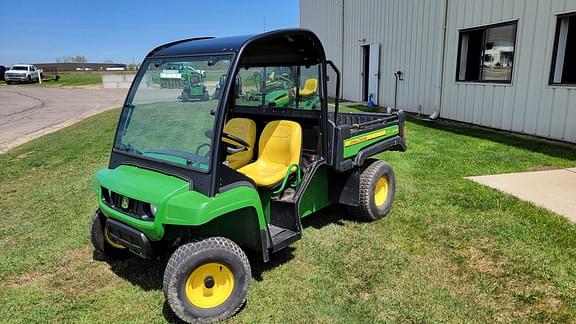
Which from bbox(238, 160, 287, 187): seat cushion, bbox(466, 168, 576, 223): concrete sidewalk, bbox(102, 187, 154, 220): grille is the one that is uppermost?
bbox(238, 160, 287, 187): seat cushion

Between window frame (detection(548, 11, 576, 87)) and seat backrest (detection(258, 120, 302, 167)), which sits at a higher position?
window frame (detection(548, 11, 576, 87))

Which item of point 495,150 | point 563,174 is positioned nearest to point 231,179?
point 563,174

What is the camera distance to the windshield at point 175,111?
9.52ft

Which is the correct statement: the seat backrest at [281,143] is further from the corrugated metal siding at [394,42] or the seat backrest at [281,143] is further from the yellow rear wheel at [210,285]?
the corrugated metal siding at [394,42]

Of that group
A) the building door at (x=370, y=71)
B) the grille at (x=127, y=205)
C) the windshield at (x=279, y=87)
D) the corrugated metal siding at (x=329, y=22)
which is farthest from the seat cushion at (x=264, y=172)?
the corrugated metal siding at (x=329, y=22)

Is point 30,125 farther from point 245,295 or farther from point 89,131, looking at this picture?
point 245,295

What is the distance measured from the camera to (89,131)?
431 inches

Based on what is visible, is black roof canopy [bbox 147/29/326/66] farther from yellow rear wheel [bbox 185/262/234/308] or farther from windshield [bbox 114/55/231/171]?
yellow rear wheel [bbox 185/262/234/308]

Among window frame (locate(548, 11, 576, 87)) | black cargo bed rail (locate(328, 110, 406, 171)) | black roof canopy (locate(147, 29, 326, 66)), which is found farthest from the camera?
window frame (locate(548, 11, 576, 87))

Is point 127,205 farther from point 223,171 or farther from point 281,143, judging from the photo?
point 281,143

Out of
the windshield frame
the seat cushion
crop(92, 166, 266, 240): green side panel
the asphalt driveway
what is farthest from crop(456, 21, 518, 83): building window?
the asphalt driveway

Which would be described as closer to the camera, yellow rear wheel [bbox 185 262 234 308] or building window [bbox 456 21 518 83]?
yellow rear wheel [bbox 185 262 234 308]

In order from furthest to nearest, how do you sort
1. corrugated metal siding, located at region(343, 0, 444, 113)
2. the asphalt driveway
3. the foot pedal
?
the asphalt driveway → corrugated metal siding, located at region(343, 0, 444, 113) → the foot pedal

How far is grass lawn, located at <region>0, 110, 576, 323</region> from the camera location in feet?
9.66
